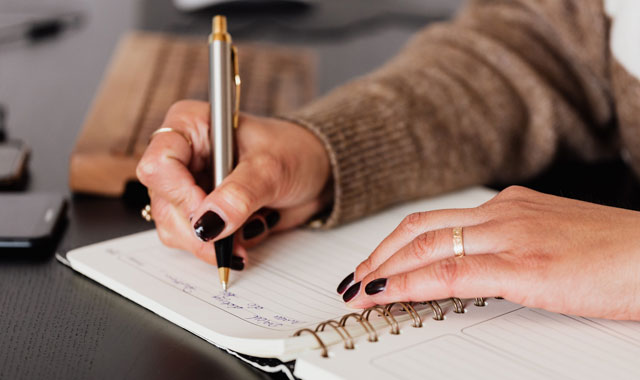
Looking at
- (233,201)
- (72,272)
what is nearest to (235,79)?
(233,201)

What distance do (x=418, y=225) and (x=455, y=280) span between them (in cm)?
7

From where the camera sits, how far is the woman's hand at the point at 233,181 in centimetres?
61

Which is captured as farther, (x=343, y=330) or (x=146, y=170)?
(x=146, y=170)

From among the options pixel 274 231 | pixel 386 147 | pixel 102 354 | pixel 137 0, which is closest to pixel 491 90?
pixel 386 147

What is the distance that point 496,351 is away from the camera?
486 mm

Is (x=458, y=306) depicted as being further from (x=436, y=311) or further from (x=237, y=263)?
(x=237, y=263)

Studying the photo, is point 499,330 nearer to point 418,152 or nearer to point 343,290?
point 343,290

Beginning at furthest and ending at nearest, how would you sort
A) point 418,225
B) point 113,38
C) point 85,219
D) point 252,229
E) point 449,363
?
1. point 113,38
2. point 85,219
3. point 252,229
4. point 418,225
5. point 449,363

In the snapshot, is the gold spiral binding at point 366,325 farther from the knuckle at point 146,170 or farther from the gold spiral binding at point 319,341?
the knuckle at point 146,170

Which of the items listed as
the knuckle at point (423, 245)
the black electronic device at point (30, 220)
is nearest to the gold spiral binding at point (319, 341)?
the knuckle at point (423, 245)

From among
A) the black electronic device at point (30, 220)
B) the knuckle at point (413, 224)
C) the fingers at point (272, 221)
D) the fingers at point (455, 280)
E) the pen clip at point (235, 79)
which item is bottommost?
the black electronic device at point (30, 220)

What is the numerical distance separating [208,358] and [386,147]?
1.24 feet

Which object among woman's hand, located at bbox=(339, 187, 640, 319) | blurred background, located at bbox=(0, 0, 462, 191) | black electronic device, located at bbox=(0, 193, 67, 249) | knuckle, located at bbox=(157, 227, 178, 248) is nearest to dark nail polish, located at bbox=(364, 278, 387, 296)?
woman's hand, located at bbox=(339, 187, 640, 319)

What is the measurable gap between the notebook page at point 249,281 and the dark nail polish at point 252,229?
2 centimetres
